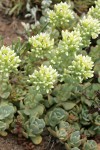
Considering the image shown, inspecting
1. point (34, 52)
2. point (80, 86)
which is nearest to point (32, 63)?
point (34, 52)

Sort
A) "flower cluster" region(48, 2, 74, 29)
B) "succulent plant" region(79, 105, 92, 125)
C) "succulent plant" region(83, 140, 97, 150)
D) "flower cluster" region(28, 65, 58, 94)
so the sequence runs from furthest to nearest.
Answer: "flower cluster" region(48, 2, 74, 29) → "succulent plant" region(79, 105, 92, 125) → "succulent plant" region(83, 140, 97, 150) → "flower cluster" region(28, 65, 58, 94)

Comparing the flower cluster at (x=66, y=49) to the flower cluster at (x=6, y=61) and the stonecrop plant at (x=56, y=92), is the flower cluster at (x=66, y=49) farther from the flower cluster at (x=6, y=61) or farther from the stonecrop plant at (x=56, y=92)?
the flower cluster at (x=6, y=61)

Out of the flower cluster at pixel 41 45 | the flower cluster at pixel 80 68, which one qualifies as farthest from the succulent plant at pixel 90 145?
the flower cluster at pixel 41 45

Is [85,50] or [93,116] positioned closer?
[93,116]

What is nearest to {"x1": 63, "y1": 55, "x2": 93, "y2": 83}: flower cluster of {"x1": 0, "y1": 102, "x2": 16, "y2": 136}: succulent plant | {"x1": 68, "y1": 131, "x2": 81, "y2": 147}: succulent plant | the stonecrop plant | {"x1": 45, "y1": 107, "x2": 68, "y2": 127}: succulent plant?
the stonecrop plant

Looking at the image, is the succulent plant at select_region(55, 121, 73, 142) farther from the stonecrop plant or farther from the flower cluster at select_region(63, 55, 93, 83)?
the flower cluster at select_region(63, 55, 93, 83)

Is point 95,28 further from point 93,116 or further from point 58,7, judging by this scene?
point 93,116

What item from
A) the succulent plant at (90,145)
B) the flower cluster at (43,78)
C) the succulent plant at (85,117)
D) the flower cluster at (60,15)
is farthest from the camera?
the flower cluster at (60,15)

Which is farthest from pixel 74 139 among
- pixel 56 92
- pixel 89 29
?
pixel 89 29
